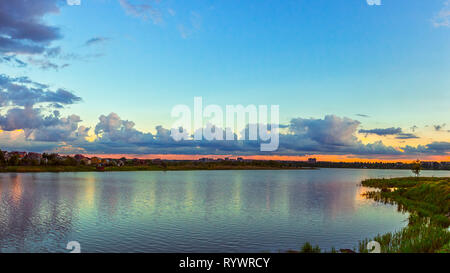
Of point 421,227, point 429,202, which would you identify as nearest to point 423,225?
point 421,227

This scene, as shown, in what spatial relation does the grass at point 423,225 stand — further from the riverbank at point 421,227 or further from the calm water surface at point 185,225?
the calm water surface at point 185,225

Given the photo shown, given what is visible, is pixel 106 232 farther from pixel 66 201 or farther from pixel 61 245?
pixel 66 201

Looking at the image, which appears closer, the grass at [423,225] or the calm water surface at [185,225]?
the grass at [423,225]

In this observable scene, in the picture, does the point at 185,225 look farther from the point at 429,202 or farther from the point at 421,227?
the point at 429,202

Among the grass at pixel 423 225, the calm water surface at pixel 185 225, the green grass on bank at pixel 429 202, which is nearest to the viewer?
the grass at pixel 423 225

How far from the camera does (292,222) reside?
37.2m

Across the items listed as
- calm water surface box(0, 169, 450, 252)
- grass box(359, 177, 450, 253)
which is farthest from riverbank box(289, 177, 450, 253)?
calm water surface box(0, 169, 450, 252)

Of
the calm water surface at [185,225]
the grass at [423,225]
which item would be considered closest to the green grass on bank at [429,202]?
the grass at [423,225]

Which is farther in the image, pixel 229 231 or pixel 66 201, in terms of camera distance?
pixel 66 201

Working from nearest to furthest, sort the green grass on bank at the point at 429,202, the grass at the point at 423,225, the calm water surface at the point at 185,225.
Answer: the grass at the point at 423,225
the calm water surface at the point at 185,225
the green grass on bank at the point at 429,202
